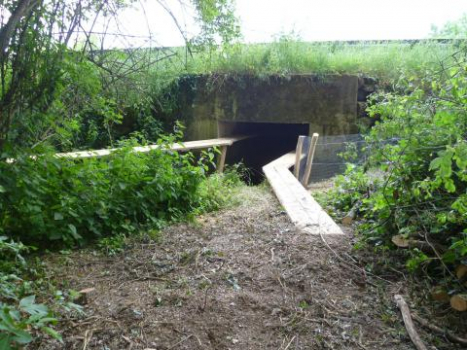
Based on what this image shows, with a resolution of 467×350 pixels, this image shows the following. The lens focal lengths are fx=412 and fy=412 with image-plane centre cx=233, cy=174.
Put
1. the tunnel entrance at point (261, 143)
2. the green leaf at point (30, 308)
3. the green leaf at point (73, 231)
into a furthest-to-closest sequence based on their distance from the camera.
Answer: the tunnel entrance at point (261, 143)
the green leaf at point (73, 231)
the green leaf at point (30, 308)

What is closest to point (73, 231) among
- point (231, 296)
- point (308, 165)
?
point (231, 296)

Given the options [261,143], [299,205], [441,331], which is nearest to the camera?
[441,331]

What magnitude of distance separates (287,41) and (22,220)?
693cm

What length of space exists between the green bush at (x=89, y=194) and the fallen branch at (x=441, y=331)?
2.61m

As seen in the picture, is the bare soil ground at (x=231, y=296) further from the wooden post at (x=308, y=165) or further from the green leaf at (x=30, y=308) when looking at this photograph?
the wooden post at (x=308, y=165)

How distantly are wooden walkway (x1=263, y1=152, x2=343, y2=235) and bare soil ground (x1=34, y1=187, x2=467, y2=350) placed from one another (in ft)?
0.82

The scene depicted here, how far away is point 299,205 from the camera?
4.89 meters

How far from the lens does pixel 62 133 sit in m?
3.62

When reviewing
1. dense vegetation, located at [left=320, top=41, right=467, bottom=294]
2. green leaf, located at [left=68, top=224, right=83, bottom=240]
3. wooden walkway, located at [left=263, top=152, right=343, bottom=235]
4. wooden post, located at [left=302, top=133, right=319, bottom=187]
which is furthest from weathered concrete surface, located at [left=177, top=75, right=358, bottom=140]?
green leaf, located at [left=68, top=224, right=83, bottom=240]

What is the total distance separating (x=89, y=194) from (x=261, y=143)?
27.4ft

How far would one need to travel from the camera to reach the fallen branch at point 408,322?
240 cm

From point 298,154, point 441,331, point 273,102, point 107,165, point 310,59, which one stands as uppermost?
point 310,59

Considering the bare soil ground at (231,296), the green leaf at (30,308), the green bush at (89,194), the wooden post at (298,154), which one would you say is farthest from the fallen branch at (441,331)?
the wooden post at (298,154)

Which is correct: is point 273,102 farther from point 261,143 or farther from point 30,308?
point 30,308
